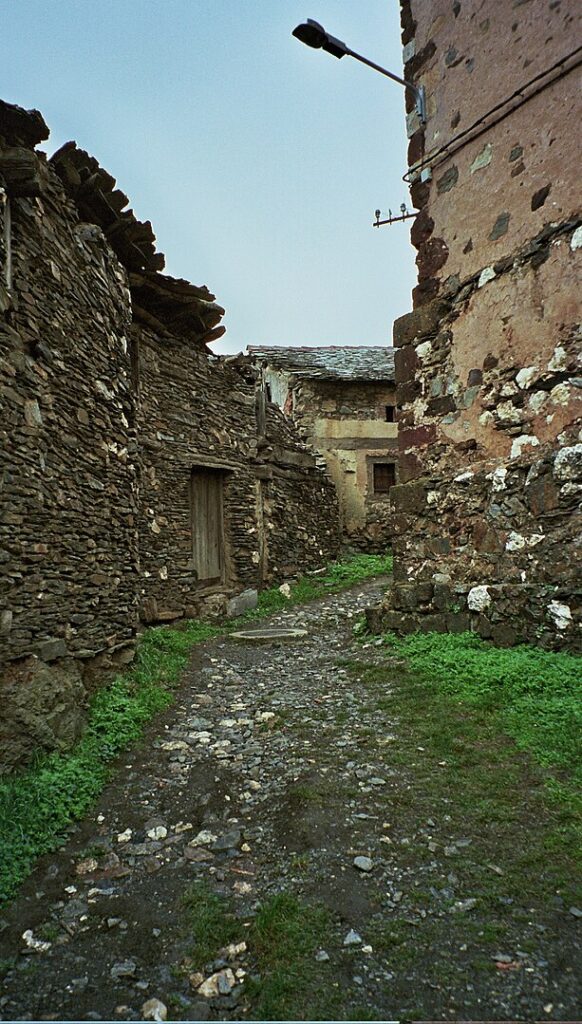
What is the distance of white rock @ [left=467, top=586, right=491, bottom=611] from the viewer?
18.1ft

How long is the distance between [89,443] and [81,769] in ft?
10.0

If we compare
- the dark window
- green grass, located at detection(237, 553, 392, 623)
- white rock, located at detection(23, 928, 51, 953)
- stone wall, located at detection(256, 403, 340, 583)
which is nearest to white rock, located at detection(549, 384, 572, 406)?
white rock, located at detection(23, 928, 51, 953)

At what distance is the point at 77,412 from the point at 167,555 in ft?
13.9

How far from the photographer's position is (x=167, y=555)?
9.42 m

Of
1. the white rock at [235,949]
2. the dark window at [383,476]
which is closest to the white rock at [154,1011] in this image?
the white rock at [235,949]

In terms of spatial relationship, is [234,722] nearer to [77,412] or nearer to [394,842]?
[394,842]

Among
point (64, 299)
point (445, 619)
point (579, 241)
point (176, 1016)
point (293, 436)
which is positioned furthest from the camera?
point (293, 436)

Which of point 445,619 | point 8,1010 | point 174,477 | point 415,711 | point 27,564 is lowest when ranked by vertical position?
point 8,1010

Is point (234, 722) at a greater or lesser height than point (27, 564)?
lesser

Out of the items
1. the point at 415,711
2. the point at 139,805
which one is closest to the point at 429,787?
the point at 415,711

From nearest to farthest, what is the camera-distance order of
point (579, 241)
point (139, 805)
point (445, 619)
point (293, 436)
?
point (139, 805), point (579, 241), point (445, 619), point (293, 436)

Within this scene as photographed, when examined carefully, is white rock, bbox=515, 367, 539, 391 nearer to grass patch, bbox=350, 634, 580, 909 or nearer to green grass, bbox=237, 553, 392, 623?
grass patch, bbox=350, 634, 580, 909

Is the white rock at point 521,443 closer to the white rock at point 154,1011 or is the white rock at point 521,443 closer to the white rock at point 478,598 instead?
the white rock at point 478,598

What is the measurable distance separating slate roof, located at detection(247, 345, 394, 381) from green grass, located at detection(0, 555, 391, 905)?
1131cm
